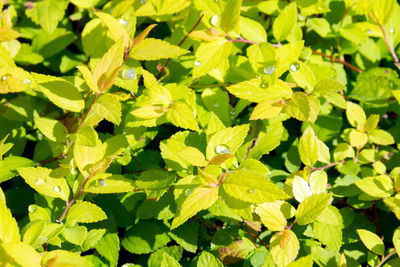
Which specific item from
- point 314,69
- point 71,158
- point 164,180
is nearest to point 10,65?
point 71,158

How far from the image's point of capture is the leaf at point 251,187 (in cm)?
104

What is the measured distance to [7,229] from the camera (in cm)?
96

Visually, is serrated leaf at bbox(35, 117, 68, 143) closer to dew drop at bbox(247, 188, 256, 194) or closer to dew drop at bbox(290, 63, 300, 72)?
dew drop at bbox(247, 188, 256, 194)

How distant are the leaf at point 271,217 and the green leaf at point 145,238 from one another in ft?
1.28

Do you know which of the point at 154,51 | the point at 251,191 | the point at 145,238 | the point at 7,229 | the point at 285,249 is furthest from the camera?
the point at 145,238

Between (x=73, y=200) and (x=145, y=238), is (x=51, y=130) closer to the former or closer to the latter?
(x=73, y=200)

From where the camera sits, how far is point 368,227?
4.95 ft

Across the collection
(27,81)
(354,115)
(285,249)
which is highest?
(27,81)

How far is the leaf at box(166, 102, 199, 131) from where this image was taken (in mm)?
1262

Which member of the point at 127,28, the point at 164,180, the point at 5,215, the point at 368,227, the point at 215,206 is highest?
the point at 127,28

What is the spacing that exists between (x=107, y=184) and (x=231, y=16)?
0.71 metres

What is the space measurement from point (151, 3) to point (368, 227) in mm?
1204

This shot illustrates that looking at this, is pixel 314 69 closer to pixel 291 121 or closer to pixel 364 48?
pixel 291 121

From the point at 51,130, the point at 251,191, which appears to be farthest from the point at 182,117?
the point at 51,130
